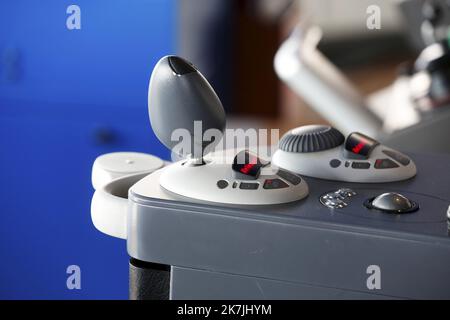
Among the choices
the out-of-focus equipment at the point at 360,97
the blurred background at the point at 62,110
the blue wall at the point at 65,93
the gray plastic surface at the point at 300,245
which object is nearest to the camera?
the gray plastic surface at the point at 300,245

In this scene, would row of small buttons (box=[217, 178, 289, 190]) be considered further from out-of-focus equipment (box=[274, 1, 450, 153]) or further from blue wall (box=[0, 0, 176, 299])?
blue wall (box=[0, 0, 176, 299])

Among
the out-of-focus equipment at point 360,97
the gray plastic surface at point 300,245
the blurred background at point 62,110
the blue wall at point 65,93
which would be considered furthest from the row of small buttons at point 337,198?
the blue wall at point 65,93

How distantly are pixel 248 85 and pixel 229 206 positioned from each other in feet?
7.90

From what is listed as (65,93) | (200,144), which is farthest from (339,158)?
(65,93)

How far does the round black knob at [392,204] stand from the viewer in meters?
0.57

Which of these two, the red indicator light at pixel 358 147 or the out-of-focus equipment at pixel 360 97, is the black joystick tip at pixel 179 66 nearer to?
the red indicator light at pixel 358 147

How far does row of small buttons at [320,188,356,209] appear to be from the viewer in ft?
1.92

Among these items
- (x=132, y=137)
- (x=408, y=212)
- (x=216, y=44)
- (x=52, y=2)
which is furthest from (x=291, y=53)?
(x=216, y=44)

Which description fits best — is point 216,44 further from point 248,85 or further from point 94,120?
point 94,120

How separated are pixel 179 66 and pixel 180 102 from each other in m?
0.03

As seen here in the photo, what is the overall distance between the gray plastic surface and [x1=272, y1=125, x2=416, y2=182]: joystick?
6cm

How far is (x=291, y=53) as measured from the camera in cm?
138

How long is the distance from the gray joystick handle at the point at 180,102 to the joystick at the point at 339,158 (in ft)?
0.34
